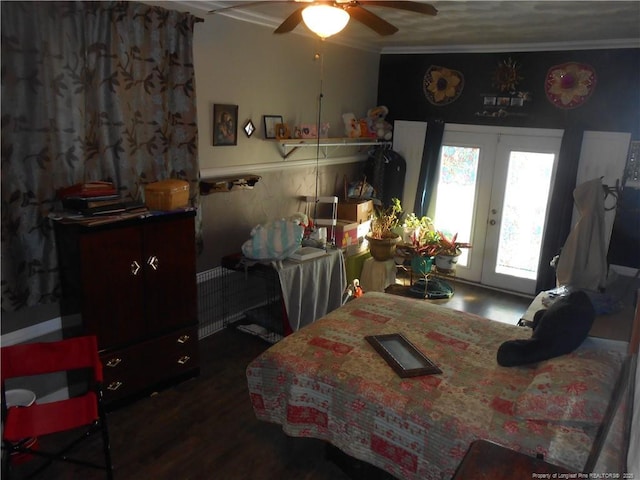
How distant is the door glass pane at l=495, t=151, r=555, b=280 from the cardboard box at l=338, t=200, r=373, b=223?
5.30 feet

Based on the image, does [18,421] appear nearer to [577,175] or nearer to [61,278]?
[61,278]

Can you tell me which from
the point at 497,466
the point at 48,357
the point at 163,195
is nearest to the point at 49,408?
the point at 48,357

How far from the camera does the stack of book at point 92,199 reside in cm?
283

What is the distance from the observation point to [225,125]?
3.99 meters

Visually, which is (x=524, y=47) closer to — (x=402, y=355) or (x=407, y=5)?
(x=407, y=5)

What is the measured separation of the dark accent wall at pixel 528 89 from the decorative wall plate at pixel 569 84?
0.14ft

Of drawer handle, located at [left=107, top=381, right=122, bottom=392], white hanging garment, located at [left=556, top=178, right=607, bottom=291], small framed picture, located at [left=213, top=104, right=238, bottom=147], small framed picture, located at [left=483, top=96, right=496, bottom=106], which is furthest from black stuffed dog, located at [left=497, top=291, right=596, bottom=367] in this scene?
small framed picture, located at [left=483, top=96, right=496, bottom=106]

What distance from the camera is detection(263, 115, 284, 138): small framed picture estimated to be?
441cm

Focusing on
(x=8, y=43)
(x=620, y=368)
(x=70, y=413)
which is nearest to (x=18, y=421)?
(x=70, y=413)

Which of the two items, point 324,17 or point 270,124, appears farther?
point 270,124

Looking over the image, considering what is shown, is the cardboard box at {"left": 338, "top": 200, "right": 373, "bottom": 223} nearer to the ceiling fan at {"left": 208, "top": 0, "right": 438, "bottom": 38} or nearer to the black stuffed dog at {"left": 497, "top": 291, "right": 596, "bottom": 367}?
the ceiling fan at {"left": 208, "top": 0, "right": 438, "bottom": 38}

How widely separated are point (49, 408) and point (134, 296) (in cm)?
87

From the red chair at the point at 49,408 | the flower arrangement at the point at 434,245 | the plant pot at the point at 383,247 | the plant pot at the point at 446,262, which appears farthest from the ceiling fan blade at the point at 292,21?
the plant pot at the point at 446,262

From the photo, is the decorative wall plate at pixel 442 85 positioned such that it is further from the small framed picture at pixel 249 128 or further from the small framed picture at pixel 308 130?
the small framed picture at pixel 249 128
